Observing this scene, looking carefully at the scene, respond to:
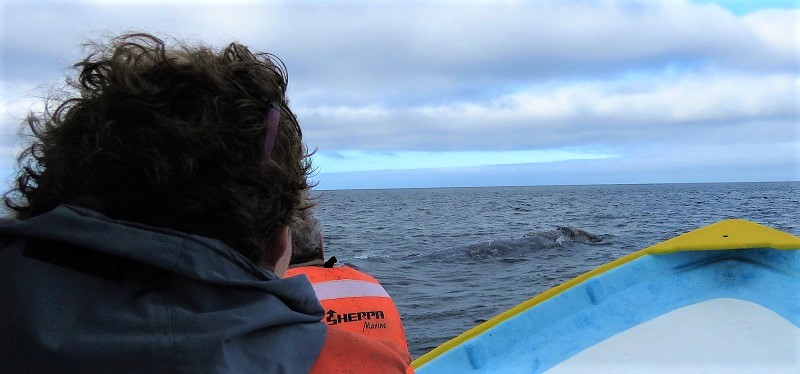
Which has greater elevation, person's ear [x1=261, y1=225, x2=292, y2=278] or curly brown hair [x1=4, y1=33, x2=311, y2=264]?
curly brown hair [x1=4, y1=33, x2=311, y2=264]

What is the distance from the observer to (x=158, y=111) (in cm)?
119

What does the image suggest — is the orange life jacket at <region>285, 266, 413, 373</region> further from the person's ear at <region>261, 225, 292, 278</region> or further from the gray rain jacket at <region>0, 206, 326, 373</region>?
the gray rain jacket at <region>0, 206, 326, 373</region>

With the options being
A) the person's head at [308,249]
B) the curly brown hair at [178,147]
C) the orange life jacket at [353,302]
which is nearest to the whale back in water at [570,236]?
the orange life jacket at [353,302]

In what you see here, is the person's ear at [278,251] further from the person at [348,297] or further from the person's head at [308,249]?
the person at [348,297]

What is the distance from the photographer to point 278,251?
4.45 feet

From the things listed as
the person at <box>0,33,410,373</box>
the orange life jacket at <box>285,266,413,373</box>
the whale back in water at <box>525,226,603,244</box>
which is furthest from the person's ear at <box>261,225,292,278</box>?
the whale back in water at <box>525,226,603,244</box>

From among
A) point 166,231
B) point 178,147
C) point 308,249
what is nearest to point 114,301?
point 166,231

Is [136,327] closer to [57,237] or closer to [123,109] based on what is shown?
[57,237]

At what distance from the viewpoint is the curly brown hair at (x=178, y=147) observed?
1156 mm

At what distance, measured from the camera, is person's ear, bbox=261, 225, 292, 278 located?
1334mm

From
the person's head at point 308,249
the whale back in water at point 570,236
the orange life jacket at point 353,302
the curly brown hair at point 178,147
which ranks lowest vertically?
the whale back in water at point 570,236

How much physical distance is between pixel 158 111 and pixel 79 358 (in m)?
0.43

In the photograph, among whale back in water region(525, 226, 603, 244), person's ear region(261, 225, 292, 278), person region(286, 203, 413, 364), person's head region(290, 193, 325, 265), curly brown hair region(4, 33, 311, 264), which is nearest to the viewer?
curly brown hair region(4, 33, 311, 264)

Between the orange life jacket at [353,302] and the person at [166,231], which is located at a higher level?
the person at [166,231]
